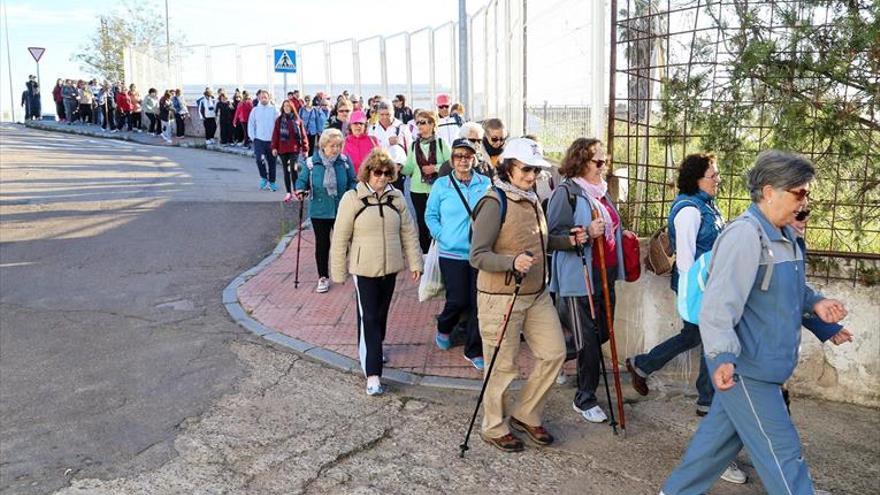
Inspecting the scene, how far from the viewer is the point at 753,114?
5.68m

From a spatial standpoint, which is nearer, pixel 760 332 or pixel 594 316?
pixel 760 332

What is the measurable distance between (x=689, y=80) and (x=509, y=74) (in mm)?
6289

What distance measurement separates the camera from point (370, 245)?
19.2 ft

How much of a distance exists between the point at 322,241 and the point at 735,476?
197 inches

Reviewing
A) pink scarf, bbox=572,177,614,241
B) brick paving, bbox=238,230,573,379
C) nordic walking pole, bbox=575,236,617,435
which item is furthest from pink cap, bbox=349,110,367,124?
nordic walking pole, bbox=575,236,617,435

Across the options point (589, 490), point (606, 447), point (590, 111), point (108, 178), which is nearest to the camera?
point (589, 490)

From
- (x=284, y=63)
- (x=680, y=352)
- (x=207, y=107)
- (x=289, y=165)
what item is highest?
(x=284, y=63)

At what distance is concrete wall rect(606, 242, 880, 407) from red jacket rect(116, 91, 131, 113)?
87.0ft

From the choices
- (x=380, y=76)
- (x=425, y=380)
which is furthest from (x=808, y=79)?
(x=380, y=76)

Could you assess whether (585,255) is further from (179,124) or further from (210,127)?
(179,124)

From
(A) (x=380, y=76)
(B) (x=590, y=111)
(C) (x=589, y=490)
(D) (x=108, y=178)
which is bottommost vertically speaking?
(C) (x=589, y=490)

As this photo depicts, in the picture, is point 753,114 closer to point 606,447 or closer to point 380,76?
point 606,447

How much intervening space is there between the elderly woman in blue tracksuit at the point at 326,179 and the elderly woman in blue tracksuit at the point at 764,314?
499 cm

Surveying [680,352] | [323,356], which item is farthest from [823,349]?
[323,356]
